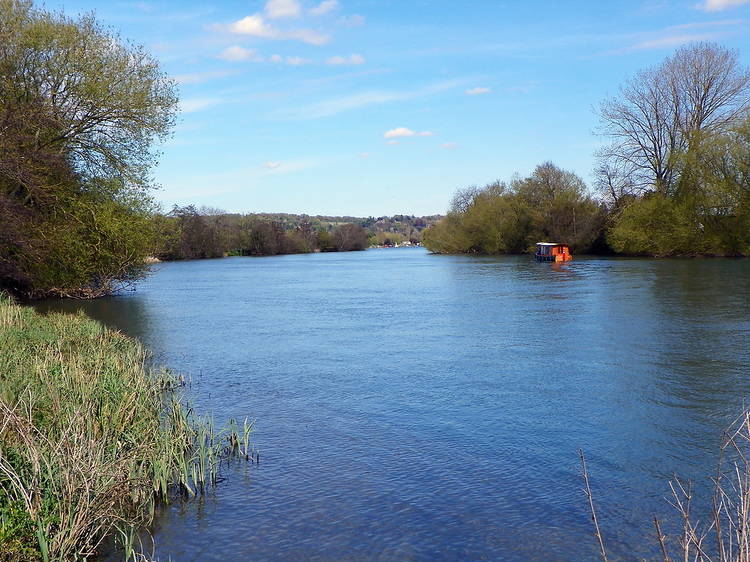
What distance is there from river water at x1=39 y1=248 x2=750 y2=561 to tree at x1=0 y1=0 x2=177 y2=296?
5.85 metres

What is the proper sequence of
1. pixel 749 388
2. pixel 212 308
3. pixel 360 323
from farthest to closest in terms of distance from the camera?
pixel 212 308
pixel 360 323
pixel 749 388

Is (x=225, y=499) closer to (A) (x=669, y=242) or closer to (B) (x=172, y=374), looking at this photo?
(B) (x=172, y=374)

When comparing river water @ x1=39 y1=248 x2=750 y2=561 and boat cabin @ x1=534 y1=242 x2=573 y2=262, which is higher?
boat cabin @ x1=534 y1=242 x2=573 y2=262

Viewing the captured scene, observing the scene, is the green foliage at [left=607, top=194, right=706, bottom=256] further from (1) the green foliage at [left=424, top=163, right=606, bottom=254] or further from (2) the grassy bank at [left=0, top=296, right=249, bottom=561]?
(2) the grassy bank at [left=0, top=296, right=249, bottom=561]

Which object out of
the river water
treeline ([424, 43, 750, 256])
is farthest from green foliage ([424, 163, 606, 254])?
the river water

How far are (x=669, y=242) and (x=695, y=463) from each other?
49909mm

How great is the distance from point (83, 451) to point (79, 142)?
26157 mm

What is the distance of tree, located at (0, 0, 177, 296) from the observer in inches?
1032

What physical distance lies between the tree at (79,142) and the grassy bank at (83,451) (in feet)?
50.9

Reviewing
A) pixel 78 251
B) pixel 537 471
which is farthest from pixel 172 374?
pixel 78 251

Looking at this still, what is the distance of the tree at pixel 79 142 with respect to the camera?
26.2 m

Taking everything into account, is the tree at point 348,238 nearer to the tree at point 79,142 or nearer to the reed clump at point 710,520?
the tree at point 79,142

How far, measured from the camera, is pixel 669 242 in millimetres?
54125

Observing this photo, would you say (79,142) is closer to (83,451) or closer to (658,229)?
(83,451)
